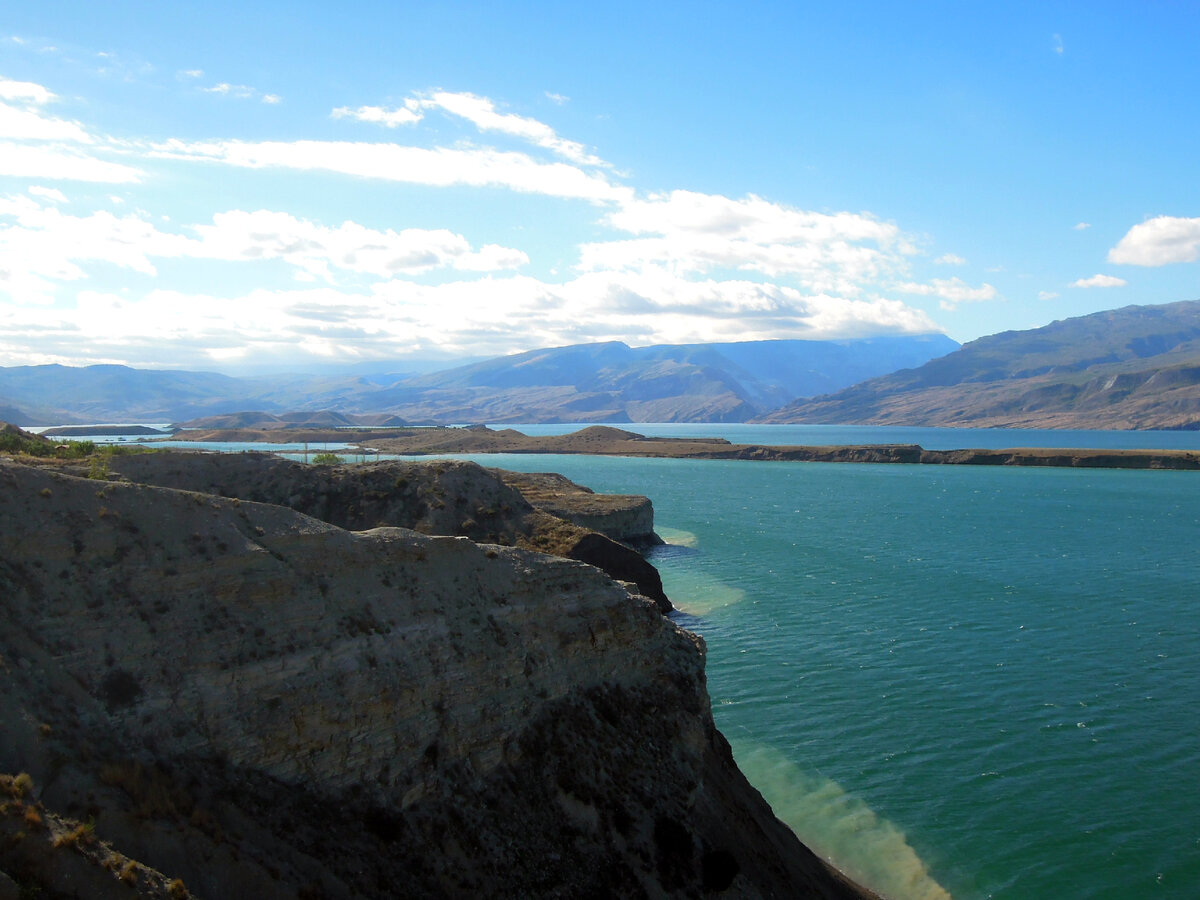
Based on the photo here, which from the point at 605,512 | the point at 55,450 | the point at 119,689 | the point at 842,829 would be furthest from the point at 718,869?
the point at 605,512

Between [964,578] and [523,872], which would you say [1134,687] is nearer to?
[964,578]

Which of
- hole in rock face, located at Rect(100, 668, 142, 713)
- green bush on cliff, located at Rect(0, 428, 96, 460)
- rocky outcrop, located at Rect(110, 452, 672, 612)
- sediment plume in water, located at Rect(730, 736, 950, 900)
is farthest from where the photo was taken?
rocky outcrop, located at Rect(110, 452, 672, 612)

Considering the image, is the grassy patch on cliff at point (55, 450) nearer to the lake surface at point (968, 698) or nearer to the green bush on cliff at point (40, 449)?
the green bush on cliff at point (40, 449)

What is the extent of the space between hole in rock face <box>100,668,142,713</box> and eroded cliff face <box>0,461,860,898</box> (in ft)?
0.20

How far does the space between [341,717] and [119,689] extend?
4609mm

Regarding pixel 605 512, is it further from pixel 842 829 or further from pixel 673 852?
pixel 673 852

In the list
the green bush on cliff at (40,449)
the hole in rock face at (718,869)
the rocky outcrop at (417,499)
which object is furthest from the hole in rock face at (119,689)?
the rocky outcrop at (417,499)

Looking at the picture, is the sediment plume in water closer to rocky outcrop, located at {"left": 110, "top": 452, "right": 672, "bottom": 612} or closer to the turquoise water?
the turquoise water

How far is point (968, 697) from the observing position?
3709cm

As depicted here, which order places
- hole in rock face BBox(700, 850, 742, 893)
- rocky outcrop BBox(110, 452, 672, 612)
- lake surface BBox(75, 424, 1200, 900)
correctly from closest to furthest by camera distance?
hole in rock face BBox(700, 850, 742, 893), lake surface BBox(75, 424, 1200, 900), rocky outcrop BBox(110, 452, 672, 612)

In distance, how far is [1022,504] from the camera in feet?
378

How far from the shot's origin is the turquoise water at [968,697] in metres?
25.7

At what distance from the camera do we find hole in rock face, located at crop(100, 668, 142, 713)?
1602cm

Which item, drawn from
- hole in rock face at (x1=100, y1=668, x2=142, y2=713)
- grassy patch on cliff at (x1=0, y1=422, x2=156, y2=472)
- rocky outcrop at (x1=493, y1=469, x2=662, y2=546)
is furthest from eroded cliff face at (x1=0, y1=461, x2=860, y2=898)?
rocky outcrop at (x1=493, y1=469, x2=662, y2=546)
